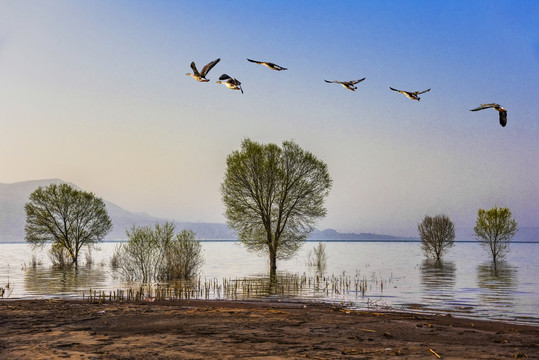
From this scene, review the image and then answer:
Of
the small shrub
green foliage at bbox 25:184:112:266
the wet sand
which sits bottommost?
the small shrub

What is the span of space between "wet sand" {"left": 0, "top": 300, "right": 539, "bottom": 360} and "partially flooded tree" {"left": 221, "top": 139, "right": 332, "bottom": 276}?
2641 centimetres

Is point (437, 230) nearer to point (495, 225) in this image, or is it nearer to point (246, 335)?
point (495, 225)

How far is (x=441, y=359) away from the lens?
10383 mm

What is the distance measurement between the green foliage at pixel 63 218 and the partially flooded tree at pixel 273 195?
86.5ft

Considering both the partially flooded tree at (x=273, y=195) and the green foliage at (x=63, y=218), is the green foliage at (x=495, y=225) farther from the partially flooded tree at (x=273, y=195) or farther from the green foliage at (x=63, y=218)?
the green foliage at (x=63, y=218)

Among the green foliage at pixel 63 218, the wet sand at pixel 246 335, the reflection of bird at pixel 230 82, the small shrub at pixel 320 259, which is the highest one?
the reflection of bird at pixel 230 82

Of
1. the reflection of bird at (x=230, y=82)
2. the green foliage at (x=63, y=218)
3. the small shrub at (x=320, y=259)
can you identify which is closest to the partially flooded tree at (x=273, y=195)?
the small shrub at (x=320, y=259)

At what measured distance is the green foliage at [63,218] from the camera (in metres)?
60.0

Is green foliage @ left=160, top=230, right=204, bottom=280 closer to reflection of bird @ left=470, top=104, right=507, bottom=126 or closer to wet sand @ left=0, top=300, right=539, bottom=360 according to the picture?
wet sand @ left=0, top=300, right=539, bottom=360

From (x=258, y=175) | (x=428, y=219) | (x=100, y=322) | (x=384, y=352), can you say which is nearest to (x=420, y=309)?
(x=384, y=352)

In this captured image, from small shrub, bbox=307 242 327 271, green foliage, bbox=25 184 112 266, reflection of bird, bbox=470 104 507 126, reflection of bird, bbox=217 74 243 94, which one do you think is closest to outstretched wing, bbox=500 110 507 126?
Answer: reflection of bird, bbox=470 104 507 126

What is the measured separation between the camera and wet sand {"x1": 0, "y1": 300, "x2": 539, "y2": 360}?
10.9 m

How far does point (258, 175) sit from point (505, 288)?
23.1m

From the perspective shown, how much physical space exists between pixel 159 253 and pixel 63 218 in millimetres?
29372
